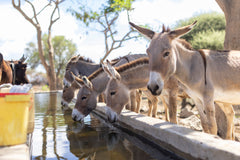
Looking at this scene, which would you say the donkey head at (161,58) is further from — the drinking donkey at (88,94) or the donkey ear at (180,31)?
the drinking donkey at (88,94)

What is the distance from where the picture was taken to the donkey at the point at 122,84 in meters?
4.68

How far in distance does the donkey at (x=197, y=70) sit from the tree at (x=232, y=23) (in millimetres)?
1430

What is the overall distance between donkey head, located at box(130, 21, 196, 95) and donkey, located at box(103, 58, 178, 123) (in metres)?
1.50

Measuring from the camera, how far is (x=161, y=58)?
3205 millimetres

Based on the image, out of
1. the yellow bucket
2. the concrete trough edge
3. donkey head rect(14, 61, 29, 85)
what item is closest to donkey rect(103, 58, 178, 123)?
the concrete trough edge

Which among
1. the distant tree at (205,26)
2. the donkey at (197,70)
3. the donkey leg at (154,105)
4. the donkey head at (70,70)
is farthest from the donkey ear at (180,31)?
the distant tree at (205,26)

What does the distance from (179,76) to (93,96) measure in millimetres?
2723

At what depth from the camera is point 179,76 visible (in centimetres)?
344

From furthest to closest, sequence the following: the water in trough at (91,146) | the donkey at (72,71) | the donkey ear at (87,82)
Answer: the donkey at (72,71), the donkey ear at (87,82), the water in trough at (91,146)

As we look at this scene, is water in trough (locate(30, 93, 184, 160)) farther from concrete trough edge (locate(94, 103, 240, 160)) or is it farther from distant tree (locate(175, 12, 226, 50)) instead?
distant tree (locate(175, 12, 226, 50))

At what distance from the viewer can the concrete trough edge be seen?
2.20m

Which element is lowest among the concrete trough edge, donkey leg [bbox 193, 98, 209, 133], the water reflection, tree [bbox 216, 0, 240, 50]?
the water reflection

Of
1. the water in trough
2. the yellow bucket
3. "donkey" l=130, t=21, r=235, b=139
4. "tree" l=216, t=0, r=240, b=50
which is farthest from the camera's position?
"tree" l=216, t=0, r=240, b=50

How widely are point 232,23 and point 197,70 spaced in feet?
7.61
